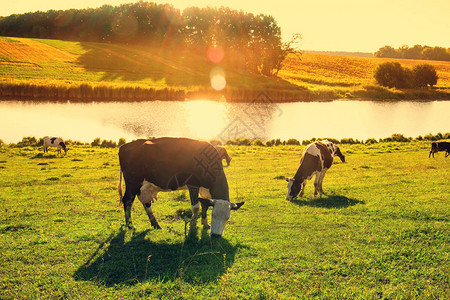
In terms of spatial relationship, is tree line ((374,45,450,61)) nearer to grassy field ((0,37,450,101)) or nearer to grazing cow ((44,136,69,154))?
grassy field ((0,37,450,101))

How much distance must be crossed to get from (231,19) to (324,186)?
316ft

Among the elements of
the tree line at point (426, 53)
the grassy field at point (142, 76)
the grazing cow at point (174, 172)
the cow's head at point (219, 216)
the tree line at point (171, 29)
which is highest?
the tree line at point (426, 53)

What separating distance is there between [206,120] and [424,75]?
7673 cm

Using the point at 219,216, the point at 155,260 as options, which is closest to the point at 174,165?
the point at 219,216

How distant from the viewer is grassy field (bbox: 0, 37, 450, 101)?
62125 mm

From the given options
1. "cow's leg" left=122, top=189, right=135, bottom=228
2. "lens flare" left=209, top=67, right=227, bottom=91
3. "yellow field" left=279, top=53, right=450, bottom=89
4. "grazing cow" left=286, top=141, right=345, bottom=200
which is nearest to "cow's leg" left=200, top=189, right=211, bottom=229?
"cow's leg" left=122, top=189, right=135, bottom=228

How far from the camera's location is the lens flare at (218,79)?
78569mm

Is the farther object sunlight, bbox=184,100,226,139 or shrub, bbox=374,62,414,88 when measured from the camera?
shrub, bbox=374,62,414,88

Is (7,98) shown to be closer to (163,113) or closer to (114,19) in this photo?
(163,113)

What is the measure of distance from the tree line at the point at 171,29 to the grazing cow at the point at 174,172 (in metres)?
94.3

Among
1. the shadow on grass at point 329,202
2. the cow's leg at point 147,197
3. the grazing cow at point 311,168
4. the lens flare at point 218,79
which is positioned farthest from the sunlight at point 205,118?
the cow's leg at point 147,197

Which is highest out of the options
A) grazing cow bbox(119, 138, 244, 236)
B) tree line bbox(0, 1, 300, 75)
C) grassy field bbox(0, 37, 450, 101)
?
tree line bbox(0, 1, 300, 75)

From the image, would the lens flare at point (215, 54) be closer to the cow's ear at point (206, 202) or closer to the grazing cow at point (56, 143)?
the grazing cow at point (56, 143)

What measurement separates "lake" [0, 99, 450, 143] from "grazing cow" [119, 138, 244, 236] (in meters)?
28.5
